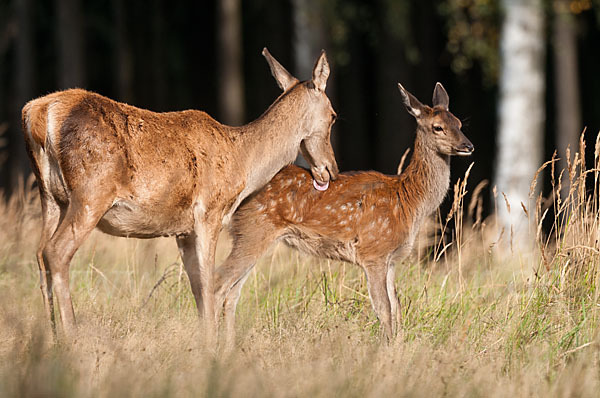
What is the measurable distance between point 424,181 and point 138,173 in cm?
248

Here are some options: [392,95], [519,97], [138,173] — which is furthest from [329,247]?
A: [392,95]

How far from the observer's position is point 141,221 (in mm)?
5410

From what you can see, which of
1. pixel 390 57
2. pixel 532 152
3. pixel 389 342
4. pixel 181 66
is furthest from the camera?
pixel 181 66

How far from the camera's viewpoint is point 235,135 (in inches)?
245

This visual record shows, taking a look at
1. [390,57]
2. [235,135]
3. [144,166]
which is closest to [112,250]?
[235,135]

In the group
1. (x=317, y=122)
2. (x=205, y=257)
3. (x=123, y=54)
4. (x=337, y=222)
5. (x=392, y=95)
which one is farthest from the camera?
(x=392, y=95)

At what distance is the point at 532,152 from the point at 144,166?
22.3 ft

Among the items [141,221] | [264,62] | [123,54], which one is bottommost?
[141,221]

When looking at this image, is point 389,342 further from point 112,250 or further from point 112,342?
point 112,250

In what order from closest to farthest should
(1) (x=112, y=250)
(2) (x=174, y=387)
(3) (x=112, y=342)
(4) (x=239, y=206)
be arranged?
(2) (x=174, y=387), (3) (x=112, y=342), (4) (x=239, y=206), (1) (x=112, y=250)

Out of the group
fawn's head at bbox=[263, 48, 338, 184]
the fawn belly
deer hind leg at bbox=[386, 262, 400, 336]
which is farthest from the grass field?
fawn's head at bbox=[263, 48, 338, 184]

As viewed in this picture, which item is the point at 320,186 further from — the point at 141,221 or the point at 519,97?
the point at 519,97

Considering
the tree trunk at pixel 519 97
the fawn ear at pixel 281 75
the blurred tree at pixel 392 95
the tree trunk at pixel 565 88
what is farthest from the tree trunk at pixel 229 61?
the fawn ear at pixel 281 75

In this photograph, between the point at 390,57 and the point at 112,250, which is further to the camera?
the point at 390,57
